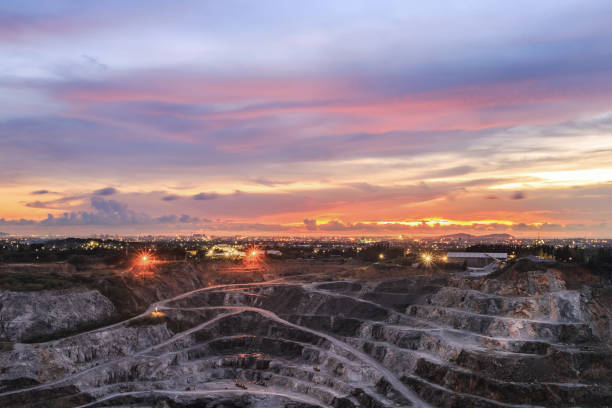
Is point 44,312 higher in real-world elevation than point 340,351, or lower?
higher

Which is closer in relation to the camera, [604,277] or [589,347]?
[589,347]

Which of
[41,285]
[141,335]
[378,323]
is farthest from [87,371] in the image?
[378,323]

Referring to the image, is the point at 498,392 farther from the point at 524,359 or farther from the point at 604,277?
the point at 604,277

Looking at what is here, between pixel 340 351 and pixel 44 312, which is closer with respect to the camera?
pixel 340 351

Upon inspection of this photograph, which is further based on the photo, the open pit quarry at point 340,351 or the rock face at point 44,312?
the rock face at point 44,312
